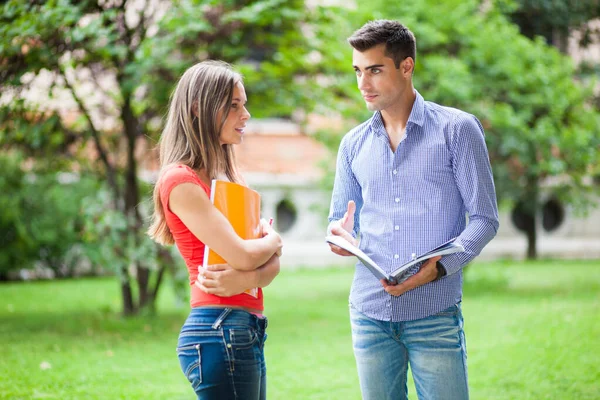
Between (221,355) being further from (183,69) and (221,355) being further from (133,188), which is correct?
(133,188)

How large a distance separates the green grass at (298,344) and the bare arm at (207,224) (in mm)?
3690

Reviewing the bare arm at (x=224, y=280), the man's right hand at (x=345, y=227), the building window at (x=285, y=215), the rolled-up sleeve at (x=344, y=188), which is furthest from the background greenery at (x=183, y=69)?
the building window at (x=285, y=215)

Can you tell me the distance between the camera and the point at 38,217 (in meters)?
16.1

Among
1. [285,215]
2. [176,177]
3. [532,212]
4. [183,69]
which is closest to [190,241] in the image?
[176,177]

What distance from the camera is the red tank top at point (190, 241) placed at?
2867 millimetres

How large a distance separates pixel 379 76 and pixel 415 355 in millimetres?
1238

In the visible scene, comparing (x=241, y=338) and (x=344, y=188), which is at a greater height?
(x=344, y=188)

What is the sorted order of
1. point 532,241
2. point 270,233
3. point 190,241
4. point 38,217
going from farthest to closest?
point 532,241 → point 38,217 → point 270,233 → point 190,241

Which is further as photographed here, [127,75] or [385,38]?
[127,75]

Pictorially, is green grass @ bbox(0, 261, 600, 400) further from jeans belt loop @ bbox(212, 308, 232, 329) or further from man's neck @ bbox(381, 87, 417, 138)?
jeans belt loop @ bbox(212, 308, 232, 329)

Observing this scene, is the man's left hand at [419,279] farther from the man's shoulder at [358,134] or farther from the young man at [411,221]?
the man's shoulder at [358,134]

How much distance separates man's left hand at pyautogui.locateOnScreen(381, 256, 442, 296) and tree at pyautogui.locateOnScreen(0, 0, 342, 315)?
5612 millimetres

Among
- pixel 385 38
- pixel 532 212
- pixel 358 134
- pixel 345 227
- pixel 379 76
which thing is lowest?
pixel 532 212

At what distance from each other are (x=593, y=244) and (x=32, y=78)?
16652mm
